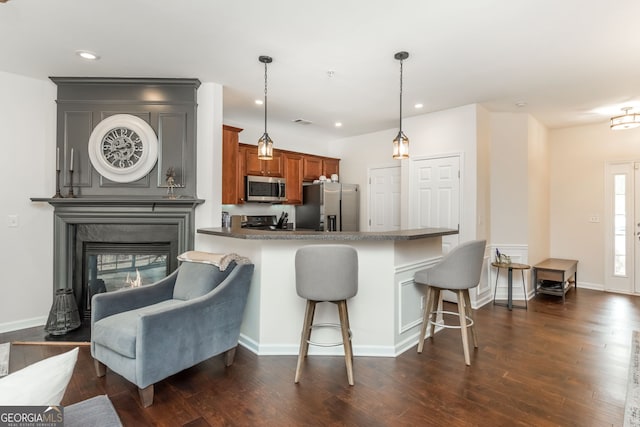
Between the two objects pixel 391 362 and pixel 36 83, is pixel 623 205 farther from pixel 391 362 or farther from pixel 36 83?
pixel 36 83

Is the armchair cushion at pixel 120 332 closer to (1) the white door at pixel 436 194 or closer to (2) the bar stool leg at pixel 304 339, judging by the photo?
(2) the bar stool leg at pixel 304 339

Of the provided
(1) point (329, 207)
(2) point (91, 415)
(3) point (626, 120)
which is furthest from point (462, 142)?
(2) point (91, 415)

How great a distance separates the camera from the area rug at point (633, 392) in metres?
1.96

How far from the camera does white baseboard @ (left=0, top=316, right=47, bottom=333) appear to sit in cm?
333

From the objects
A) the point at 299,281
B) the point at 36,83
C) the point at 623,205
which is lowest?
the point at 299,281

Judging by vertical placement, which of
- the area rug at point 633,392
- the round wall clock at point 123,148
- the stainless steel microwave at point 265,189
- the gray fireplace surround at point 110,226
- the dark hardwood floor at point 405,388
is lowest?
the dark hardwood floor at point 405,388

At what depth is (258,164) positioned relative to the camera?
517 centimetres

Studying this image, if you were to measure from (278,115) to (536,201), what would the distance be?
4210mm

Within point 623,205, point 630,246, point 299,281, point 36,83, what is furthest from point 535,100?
point 36,83

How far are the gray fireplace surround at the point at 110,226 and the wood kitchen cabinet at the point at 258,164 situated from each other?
1.67 meters

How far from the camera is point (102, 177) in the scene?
11.5 feet

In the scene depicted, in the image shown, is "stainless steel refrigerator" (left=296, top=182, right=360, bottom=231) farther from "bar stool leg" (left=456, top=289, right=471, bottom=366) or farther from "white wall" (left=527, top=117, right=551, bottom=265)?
"bar stool leg" (left=456, top=289, right=471, bottom=366)

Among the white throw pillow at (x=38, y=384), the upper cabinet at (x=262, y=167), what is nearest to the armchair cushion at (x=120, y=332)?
the white throw pillow at (x=38, y=384)

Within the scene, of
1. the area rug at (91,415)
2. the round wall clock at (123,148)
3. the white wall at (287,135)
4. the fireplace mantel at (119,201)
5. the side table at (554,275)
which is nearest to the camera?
the area rug at (91,415)
